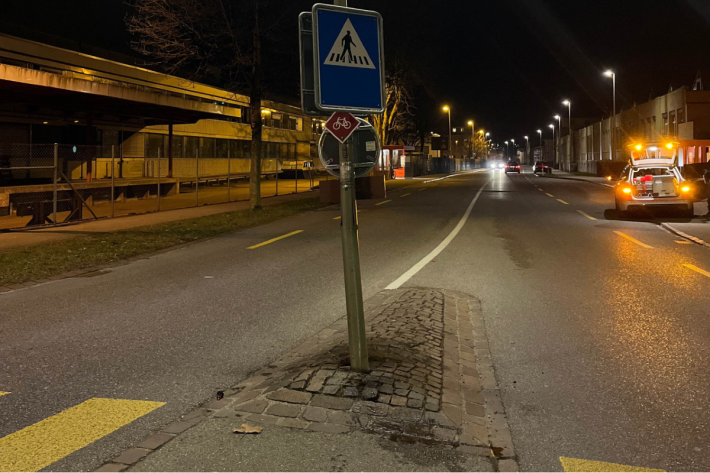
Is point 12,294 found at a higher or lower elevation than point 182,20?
lower

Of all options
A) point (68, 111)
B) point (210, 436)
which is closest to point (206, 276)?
point (210, 436)

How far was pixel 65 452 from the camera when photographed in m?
3.68

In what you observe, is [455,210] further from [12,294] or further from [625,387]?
[625,387]

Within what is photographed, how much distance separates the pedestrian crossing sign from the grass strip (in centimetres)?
712

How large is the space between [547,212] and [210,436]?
19062mm

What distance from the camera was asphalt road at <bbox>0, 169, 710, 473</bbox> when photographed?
4.12 m

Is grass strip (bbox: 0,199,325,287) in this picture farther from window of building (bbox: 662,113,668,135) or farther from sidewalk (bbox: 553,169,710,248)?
window of building (bbox: 662,113,668,135)

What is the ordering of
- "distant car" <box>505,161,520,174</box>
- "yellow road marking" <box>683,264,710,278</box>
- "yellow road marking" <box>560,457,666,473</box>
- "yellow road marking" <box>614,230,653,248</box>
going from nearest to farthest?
"yellow road marking" <box>560,457,666,473</box> → "yellow road marking" <box>683,264,710,278</box> → "yellow road marking" <box>614,230,653,248</box> → "distant car" <box>505,161,520,174</box>

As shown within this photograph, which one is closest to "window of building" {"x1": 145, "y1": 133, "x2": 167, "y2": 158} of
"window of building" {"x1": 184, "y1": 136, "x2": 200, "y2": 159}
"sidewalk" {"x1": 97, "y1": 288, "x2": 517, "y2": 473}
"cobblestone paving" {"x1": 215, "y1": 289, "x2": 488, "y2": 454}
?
"window of building" {"x1": 184, "y1": 136, "x2": 200, "y2": 159}

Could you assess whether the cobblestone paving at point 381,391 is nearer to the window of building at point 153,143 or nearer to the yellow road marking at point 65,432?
the yellow road marking at point 65,432

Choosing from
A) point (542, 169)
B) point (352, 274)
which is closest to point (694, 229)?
point (352, 274)

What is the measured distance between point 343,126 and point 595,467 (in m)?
2.77

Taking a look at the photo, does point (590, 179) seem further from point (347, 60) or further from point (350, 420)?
point (350, 420)

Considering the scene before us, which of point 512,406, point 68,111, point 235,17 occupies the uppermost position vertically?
point 235,17
